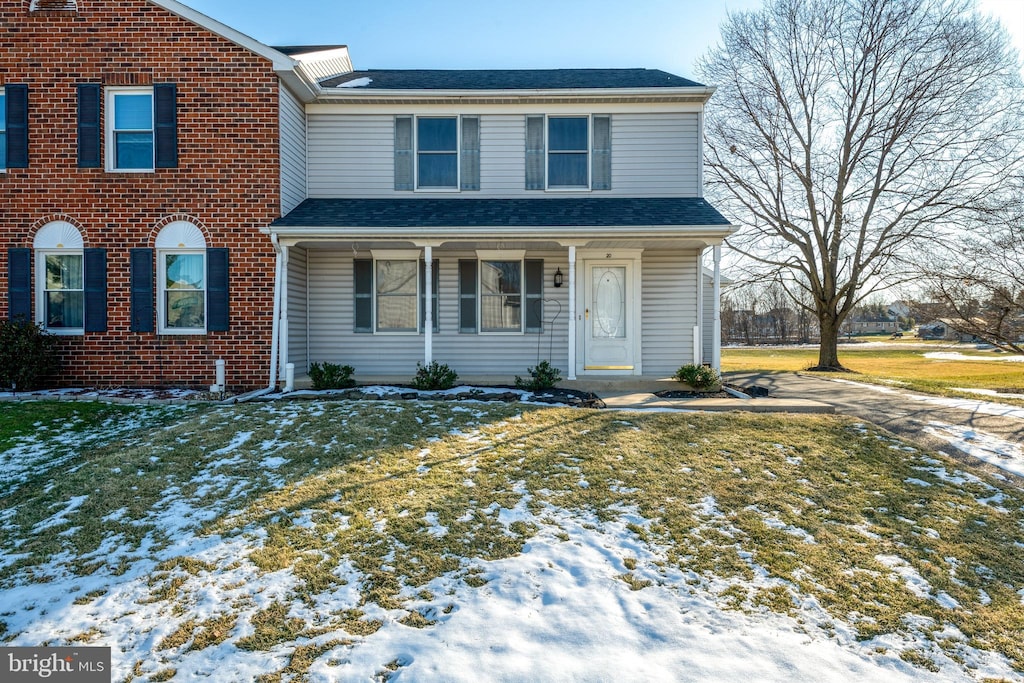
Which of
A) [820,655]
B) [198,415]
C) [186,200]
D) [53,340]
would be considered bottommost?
[820,655]

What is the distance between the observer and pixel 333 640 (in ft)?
11.3

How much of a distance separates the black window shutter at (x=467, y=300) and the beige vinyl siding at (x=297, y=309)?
3.09 m

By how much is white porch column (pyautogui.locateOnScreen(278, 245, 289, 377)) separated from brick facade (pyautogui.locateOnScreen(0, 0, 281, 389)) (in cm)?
27

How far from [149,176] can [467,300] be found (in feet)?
19.8

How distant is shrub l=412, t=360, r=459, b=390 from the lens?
10.0m

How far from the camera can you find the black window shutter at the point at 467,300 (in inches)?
458

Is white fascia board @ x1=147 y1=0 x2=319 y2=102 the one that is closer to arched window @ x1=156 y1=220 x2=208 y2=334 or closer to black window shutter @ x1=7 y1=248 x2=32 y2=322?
arched window @ x1=156 y1=220 x2=208 y2=334

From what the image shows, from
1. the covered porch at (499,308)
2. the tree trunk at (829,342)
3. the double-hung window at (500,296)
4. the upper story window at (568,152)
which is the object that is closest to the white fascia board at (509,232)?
the covered porch at (499,308)

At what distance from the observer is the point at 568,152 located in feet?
38.1

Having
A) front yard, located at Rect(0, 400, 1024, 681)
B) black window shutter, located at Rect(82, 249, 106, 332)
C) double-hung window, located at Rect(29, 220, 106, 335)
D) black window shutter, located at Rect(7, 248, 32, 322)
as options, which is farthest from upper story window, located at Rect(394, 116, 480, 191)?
black window shutter, located at Rect(7, 248, 32, 322)

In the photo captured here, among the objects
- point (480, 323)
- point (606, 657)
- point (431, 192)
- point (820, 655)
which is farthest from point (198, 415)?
point (820, 655)

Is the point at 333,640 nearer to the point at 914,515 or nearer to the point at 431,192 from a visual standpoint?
the point at 914,515

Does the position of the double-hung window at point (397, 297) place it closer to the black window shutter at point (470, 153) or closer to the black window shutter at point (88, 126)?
the black window shutter at point (470, 153)

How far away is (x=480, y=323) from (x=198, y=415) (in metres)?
5.32
